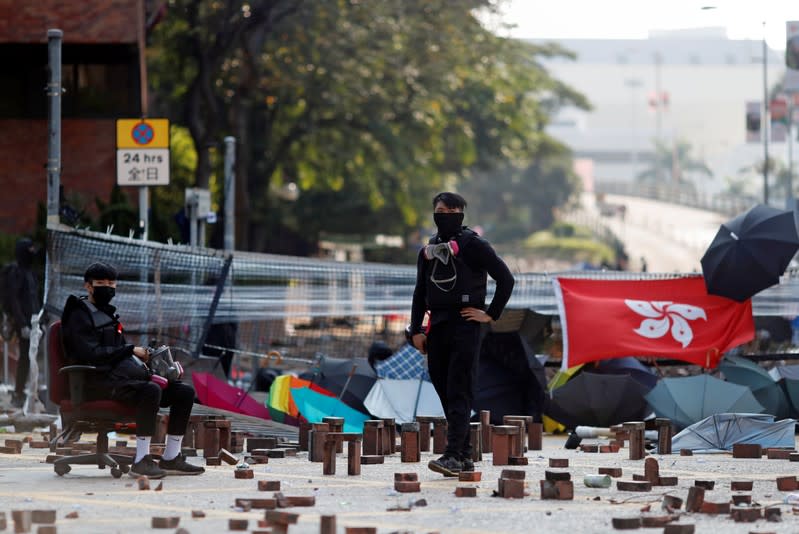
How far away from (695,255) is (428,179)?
38890 millimetres

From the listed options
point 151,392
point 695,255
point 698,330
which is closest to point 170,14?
point 698,330

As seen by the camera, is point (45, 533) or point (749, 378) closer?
point (45, 533)

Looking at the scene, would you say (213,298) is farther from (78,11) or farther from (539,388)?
(78,11)

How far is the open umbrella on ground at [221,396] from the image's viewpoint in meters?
15.1

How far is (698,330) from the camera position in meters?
16.9

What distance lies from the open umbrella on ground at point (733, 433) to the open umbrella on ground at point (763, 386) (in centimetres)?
144

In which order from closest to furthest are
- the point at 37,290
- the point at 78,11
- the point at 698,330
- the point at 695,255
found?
1. the point at 698,330
2. the point at 37,290
3. the point at 78,11
4. the point at 695,255

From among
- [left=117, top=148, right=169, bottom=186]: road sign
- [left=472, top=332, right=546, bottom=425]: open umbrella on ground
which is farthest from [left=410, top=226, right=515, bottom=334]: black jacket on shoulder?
[left=117, top=148, right=169, bottom=186]: road sign

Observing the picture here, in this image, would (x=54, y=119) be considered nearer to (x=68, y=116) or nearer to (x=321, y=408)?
(x=321, y=408)

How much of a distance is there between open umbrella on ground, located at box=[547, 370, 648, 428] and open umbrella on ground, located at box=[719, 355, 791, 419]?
83 centimetres

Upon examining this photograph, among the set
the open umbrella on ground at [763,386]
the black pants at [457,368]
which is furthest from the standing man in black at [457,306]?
the open umbrella on ground at [763,386]

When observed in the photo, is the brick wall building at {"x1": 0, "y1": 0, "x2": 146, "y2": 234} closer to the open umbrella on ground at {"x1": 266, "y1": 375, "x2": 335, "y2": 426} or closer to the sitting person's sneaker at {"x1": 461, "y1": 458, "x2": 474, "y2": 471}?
the open umbrella on ground at {"x1": 266, "y1": 375, "x2": 335, "y2": 426}

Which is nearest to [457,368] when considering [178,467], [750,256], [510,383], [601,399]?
[178,467]

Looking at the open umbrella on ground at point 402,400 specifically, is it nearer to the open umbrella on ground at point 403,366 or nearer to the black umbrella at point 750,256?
the open umbrella on ground at point 403,366
